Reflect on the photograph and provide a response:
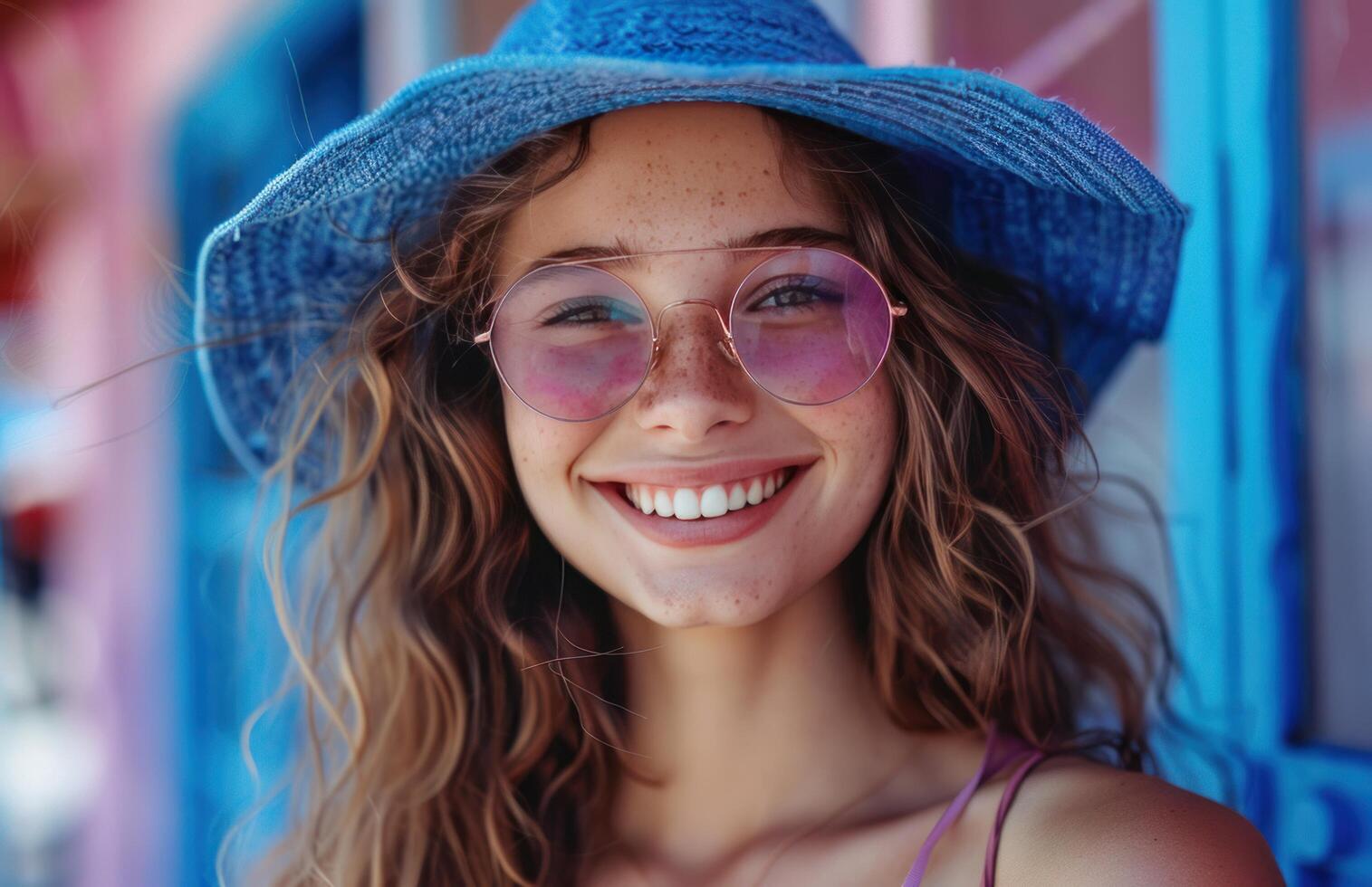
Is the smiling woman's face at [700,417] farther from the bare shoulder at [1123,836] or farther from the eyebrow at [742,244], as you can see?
the bare shoulder at [1123,836]

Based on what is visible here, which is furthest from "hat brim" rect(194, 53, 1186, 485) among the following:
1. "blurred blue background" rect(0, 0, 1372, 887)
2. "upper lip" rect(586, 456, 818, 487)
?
"upper lip" rect(586, 456, 818, 487)

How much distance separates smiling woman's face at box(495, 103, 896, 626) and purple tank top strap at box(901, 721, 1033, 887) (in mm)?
297

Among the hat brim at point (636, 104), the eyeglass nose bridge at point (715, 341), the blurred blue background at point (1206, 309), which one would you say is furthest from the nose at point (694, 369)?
the blurred blue background at point (1206, 309)

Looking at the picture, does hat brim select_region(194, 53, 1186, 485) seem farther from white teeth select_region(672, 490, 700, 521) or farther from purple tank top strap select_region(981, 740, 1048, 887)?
purple tank top strap select_region(981, 740, 1048, 887)

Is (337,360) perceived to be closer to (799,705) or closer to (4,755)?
(799,705)

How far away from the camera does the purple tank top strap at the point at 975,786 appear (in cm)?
128

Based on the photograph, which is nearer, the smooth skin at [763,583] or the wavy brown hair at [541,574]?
the smooth skin at [763,583]

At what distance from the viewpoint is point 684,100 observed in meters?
1.25

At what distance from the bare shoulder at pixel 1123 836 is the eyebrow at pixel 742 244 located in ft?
2.12

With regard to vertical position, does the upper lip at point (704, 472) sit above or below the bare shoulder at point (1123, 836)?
above

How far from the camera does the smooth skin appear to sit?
1222mm

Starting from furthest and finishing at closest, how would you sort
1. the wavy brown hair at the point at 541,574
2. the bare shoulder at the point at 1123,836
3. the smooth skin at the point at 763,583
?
the wavy brown hair at the point at 541,574
the smooth skin at the point at 763,583
the bare shoulder at the point at 1123,836

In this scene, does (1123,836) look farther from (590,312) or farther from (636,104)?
(636,104)

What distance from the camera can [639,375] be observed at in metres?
1.26
